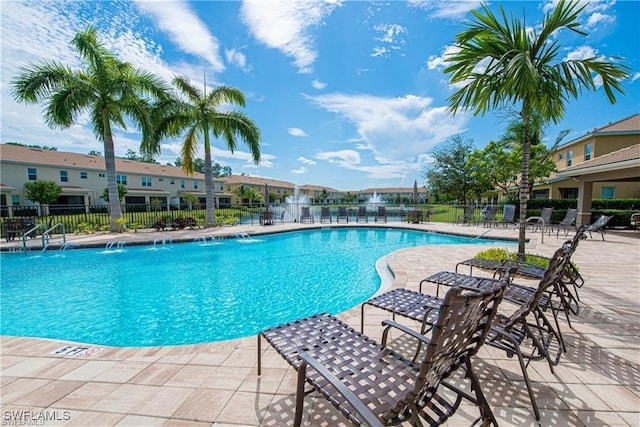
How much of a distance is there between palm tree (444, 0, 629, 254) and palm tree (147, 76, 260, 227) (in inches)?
392

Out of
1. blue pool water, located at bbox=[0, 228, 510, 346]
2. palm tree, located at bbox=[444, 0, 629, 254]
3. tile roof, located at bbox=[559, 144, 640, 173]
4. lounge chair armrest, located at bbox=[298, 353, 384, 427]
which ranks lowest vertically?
blue pool water, located at bbox=[0, 228, 510, 346]

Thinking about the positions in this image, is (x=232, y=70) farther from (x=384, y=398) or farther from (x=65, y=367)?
(x=384, y=398)

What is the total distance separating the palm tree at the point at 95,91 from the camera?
9273mm

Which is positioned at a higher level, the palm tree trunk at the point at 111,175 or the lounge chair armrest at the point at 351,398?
the palm tree trunk at the point at 111,175

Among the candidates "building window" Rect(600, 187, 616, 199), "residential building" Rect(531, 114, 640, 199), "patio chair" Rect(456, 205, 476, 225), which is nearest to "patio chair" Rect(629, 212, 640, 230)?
"residential building" Rect(531, 114, 640, 199)

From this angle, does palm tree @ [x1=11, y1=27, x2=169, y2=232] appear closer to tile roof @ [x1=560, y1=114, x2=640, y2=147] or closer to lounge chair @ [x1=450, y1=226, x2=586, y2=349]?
lounge chair @ [x1=450, y1=226, x2=586, y2=349]

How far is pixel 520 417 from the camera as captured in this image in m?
1.58

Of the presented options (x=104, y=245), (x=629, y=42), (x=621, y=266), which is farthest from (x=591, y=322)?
(x=104, y=245)

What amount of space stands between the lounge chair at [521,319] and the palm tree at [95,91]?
12040 mm

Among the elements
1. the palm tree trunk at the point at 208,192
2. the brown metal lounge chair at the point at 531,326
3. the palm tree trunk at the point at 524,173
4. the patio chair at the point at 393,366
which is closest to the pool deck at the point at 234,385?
the brown metal lounge chair at the point at 531,326

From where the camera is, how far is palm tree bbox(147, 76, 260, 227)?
11508 millimetres

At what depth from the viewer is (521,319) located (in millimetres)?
1713

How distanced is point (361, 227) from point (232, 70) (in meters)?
9.53

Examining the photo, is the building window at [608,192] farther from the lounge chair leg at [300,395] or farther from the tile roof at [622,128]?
the lounge chair leg at [300,395]
